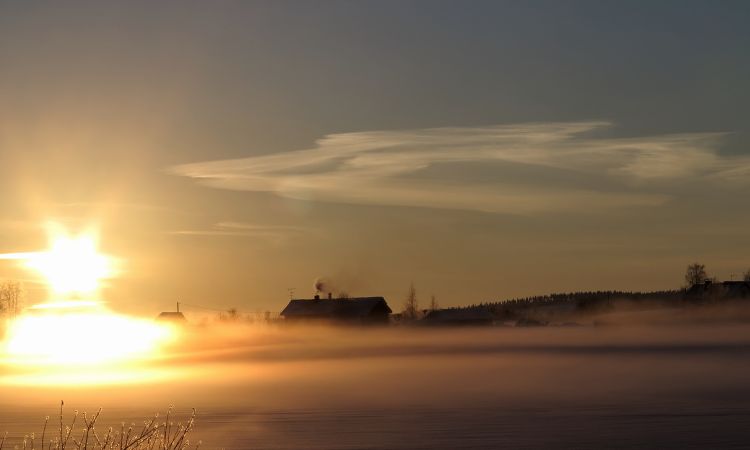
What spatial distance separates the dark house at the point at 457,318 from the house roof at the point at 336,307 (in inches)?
869

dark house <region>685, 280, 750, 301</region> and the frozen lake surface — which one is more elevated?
dark house <region>685, 280, 750, 301</region>

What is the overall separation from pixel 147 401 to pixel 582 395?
53.7 feet

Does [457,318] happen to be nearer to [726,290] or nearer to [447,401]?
[726,290]

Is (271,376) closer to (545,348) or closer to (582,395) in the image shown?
(582,395)

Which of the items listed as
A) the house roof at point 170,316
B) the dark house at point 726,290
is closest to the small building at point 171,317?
the house roof at point 170,316

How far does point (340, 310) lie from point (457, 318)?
28534 millimetres

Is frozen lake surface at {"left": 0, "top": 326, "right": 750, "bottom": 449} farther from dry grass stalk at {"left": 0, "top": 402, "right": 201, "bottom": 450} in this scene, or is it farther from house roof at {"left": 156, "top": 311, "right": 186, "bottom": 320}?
house roof at {"left": 156, "top": 311, "right": 186, "bottom": 320}

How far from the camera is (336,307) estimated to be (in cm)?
12062

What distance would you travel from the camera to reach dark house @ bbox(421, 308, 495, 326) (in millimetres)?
143375

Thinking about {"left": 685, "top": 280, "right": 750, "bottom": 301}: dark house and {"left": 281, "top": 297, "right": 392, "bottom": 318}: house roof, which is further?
{"left": 685, "top": 280, "right": 750, "bottom": 301}: dark house

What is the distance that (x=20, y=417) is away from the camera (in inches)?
1297

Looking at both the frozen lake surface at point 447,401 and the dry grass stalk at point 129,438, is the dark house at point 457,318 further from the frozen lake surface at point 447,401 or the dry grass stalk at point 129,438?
the dry grass stalk at point 129,438

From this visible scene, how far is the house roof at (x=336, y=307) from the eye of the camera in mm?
119500

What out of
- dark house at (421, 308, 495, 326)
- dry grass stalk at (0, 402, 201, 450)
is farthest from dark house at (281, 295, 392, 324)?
dry grass stalk at (0, 402, 201, 450)
